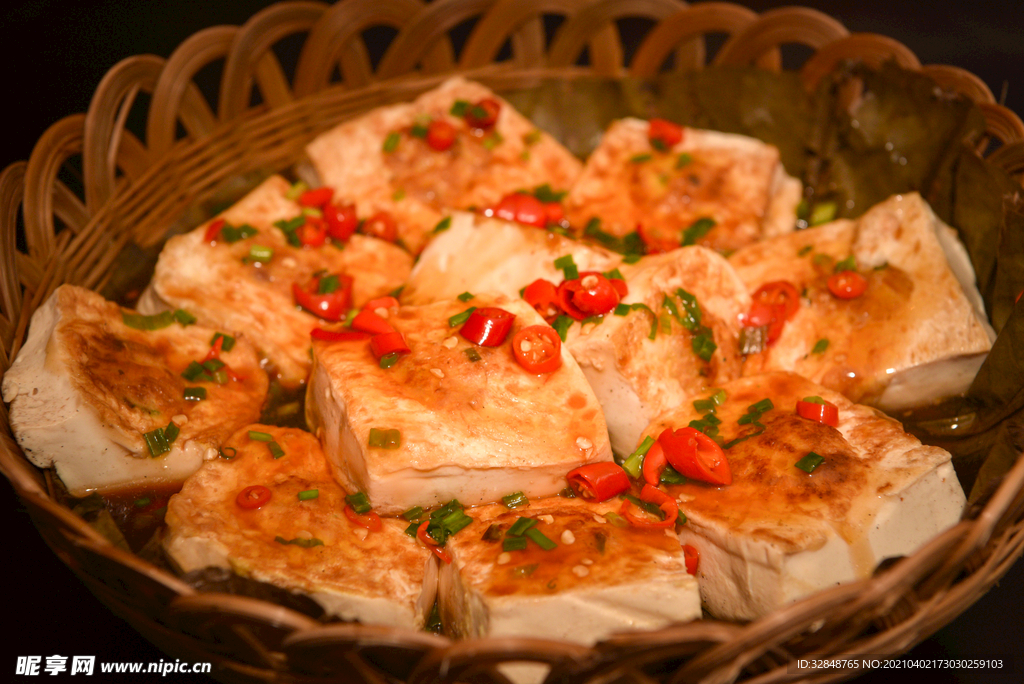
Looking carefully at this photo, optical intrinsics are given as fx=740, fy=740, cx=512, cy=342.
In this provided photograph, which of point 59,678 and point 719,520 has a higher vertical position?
point 719,520

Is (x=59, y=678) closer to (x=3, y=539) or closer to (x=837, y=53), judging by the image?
(x=3, y=539)

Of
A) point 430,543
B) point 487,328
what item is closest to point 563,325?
point 487,328

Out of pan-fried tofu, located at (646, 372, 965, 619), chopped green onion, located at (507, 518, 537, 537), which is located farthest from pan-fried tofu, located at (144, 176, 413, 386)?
pan-fried tofu, located at (646, 372, 965, 619)

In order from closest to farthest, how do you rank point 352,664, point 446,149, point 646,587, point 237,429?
1. point 352,664
2. point 646,587
3. point 237,429
4. point 446,149

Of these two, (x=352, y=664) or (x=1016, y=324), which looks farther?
(x=1016, y=324)

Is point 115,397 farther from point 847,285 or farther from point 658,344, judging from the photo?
point 847,285

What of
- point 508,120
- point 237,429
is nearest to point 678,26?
point 508,120

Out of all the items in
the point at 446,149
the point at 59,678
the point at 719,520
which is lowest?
the point at 59,678
